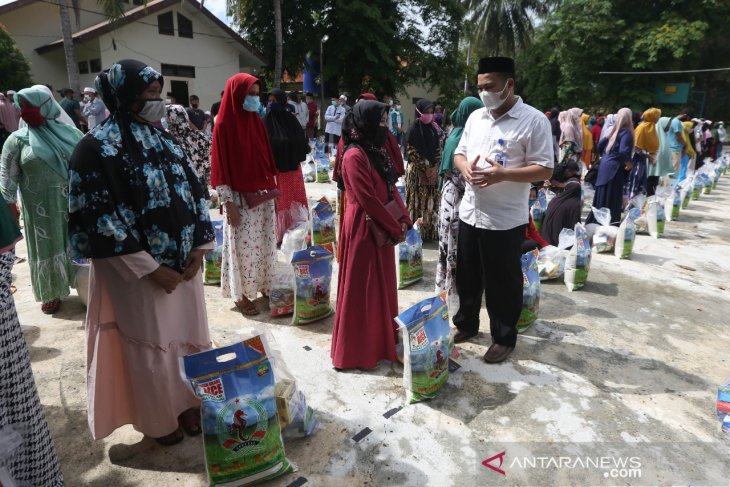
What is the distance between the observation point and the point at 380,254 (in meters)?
2.85

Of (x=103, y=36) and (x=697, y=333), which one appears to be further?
(x=103, y=36)

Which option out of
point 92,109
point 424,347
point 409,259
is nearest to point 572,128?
point 409,259

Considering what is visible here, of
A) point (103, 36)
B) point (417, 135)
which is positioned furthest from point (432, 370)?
point (103, 36)

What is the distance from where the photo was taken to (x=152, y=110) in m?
2.01

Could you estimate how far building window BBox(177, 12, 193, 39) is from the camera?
17.6 metres

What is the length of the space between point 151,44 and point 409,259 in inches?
665

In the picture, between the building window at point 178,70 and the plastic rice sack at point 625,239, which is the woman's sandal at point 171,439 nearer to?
the plastic rice sack at point 625,239

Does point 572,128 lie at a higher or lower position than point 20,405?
higher

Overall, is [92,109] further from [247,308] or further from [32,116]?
[247,308]

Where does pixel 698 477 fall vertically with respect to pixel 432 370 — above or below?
below

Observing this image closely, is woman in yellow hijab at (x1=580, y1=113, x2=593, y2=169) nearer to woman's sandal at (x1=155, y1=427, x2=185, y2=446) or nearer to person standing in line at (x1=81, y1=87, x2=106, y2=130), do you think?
woman's sandal at (x1=155, y1=427, x2=185, y2=446)

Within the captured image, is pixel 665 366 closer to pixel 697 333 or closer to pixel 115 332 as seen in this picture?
pixel 697 333

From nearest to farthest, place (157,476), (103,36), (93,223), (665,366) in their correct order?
1. (93,223)
2. (157,476)
3. (665,366)
4. (103,36)

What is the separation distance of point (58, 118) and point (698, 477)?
4.72 metres
